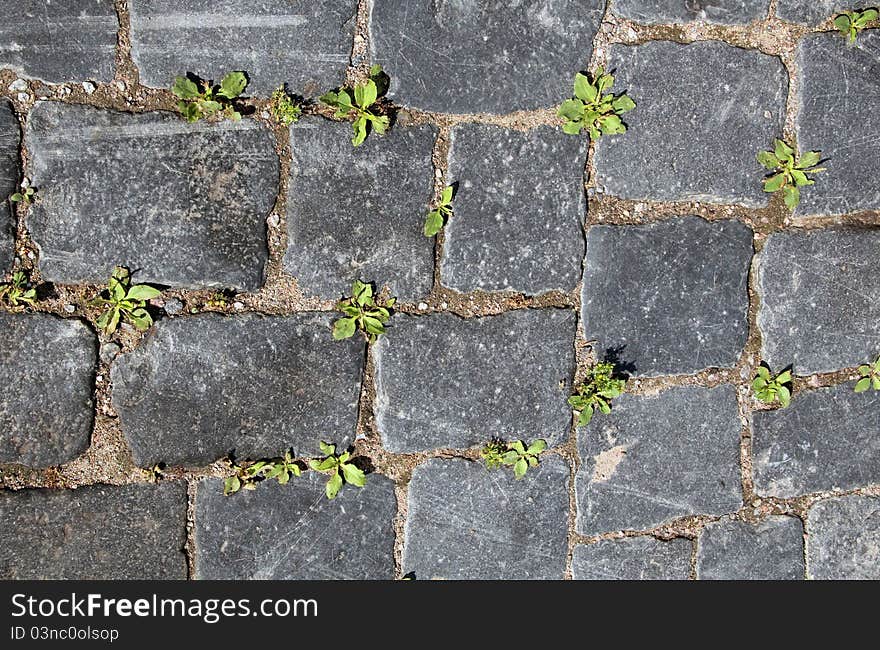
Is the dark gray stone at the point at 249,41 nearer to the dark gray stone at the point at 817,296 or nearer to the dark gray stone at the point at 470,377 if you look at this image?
the dark gray stone at the point at 470,377

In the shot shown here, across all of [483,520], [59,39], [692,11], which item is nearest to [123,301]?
[59,39]

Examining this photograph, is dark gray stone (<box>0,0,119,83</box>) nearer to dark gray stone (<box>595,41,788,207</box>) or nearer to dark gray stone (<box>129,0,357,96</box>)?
dark gray stone (<box>129,0,357,96</box>)

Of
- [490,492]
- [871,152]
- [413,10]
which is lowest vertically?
[490,492]

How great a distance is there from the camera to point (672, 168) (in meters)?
2.65

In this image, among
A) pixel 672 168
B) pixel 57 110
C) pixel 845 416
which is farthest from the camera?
pixel 845 416

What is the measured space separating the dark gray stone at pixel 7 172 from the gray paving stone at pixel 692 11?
2025 mm

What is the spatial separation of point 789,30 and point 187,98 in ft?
6.82

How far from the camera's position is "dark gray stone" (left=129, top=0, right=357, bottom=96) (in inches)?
95.8

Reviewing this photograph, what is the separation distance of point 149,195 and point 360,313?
0.79 metres

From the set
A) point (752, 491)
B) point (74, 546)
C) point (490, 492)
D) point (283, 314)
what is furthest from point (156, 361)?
point (752, 491)

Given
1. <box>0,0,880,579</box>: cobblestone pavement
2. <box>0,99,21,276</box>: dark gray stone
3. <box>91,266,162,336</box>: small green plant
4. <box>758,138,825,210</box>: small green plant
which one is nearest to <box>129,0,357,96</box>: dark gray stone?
<box>0,0,880,579</box>: cobblestone pavement

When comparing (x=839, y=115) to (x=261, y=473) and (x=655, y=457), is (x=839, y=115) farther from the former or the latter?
(x=261, y=473)

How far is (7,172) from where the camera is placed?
2414 mm

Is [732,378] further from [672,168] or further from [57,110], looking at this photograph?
[57,110]
